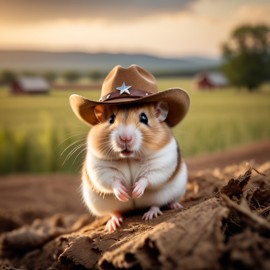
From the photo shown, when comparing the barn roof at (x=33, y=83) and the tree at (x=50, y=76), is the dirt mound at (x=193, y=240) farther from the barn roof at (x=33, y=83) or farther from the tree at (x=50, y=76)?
the tree at (x=50, y=76)

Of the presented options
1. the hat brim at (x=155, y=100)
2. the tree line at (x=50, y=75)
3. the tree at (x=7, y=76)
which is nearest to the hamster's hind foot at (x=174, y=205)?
the hat brim at (x=155, y=100)

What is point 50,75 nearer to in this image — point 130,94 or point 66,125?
point 66,125

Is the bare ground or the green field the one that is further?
the green field

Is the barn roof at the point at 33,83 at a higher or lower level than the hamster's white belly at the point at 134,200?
higher

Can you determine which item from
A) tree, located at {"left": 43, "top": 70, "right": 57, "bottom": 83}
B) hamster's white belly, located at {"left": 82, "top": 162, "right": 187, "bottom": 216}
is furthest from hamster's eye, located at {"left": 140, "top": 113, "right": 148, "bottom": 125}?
tree, located at {"left": 43, "top": 70, "right": 57, "bottom": 83}

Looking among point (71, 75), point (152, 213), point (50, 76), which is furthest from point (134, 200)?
point (50, 76)

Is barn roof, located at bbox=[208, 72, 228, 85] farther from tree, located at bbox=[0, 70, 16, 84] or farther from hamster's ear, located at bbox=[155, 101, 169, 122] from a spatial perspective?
hamster's ear, located at bbox=[155, 101, 169, 122]

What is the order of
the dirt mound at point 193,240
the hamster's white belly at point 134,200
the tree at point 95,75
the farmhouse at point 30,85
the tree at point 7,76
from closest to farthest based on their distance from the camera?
1. the dirt mound at point 193,240
2. the hamster's white belly at point 134,200
3. the tree at point 95,75
4. the farmhouse at point 30,85
5. the tree at point 7,76
